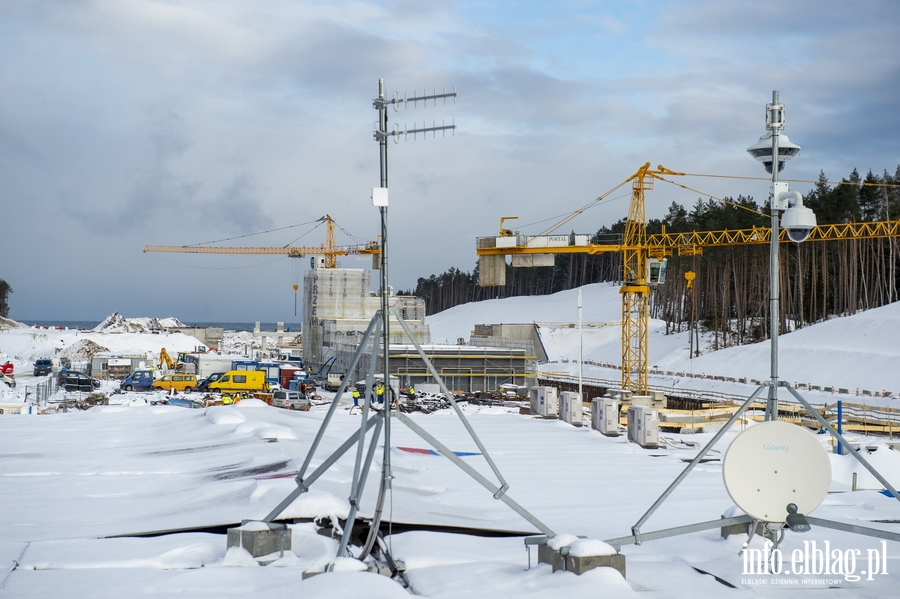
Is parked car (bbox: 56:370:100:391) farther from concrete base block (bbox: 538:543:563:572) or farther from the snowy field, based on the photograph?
concrete base block (bbox: 538:543:563:572)

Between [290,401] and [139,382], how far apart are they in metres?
15.0

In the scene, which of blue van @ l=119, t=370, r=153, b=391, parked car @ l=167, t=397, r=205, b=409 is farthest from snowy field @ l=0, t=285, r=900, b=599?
blue van @ l=119, t=370, r=153, b=391

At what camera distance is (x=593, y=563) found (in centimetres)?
829

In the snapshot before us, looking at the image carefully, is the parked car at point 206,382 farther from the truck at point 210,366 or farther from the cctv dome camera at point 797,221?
the cctv dome camera at point 797,221

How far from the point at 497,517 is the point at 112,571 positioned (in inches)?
229

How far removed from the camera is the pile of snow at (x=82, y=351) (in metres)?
76.6

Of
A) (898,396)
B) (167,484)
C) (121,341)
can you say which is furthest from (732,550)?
(121,341)

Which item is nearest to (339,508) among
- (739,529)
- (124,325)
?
(739,529)

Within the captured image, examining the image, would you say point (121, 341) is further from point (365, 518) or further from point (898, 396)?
point (365, 518)

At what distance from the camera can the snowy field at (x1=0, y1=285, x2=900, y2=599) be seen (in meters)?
8.38

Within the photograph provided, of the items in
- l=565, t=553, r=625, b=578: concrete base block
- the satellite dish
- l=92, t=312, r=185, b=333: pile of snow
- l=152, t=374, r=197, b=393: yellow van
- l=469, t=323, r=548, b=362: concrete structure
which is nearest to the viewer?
l=565, t=553, r=625, b=578: concrete base block

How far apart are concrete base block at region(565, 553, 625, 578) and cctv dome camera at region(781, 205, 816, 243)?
4.49m

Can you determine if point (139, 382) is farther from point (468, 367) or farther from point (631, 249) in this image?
point (631, 249)

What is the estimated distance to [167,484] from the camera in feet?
44.9
